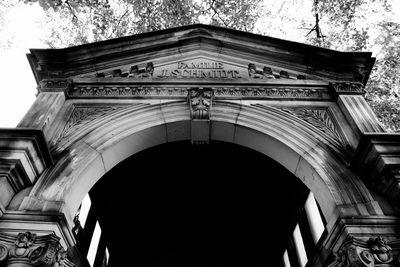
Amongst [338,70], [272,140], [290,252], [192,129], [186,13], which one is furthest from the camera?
[186,13]

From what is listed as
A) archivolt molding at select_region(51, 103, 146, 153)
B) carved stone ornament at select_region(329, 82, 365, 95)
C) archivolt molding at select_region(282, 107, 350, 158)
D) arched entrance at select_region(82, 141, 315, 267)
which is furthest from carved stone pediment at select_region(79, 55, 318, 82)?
arched entrance at select_region(82, 141, 315, 267)

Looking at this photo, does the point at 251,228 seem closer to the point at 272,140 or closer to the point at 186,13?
the point at 272,140

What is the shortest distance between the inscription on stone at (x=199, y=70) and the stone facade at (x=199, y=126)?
0.12 ft

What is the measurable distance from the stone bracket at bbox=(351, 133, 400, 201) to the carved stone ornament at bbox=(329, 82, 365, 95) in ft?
4.88

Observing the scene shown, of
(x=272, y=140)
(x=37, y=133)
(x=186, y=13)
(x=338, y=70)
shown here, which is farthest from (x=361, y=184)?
(x=186, y=13)

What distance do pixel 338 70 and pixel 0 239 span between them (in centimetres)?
660

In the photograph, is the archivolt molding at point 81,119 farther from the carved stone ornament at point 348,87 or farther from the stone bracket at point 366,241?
the stone bracket at point 366,241

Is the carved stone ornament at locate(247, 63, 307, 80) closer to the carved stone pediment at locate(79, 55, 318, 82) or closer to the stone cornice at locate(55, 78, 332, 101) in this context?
the carved stone pediment at locate(79, 55, 318, 82)

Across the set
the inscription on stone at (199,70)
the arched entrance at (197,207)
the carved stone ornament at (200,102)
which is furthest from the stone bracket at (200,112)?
the arched entrance at (197,207)

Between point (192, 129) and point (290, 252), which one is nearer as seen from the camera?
point (192, 129)

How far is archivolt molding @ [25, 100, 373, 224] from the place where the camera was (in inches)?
178

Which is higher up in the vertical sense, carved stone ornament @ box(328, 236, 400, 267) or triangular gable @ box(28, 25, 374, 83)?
triangular gable @ box(28, 25, 374, 83)

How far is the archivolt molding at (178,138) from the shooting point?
178 inches

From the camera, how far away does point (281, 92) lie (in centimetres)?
592
